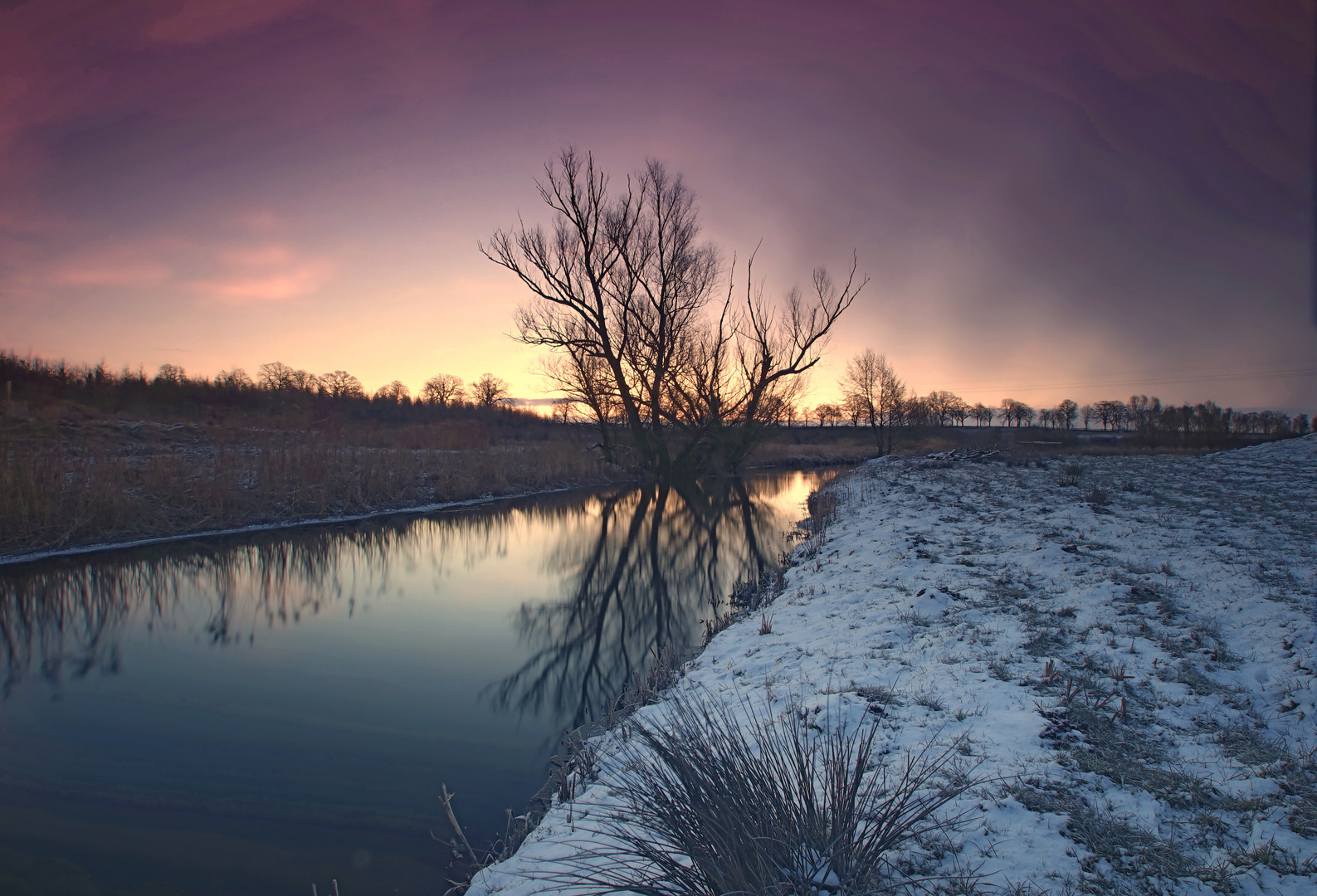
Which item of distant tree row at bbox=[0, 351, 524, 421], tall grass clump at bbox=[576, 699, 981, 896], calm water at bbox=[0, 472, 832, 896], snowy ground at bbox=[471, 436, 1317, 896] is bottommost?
calm water at bbox=[0, 472, 832, 896]

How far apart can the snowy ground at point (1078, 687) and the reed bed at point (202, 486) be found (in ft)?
35.3

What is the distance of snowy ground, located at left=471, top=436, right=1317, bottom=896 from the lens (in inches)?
79.6

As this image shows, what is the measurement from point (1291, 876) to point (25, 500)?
45.7 ft

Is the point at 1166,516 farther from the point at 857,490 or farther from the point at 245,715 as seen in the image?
the point at 245,715

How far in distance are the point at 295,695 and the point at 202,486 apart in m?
9.14

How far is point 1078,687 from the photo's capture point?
3.20 m

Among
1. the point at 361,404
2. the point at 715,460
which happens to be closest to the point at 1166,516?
the point at 715,460

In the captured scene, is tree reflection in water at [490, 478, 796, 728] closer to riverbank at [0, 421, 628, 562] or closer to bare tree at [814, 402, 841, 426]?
riverbank at [0, 421, 628, 562]

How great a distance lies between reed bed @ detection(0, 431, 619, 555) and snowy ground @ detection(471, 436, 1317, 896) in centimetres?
1077

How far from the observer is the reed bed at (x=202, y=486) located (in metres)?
9.16

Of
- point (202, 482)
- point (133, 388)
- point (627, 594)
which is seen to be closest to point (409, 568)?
point (627, 594)

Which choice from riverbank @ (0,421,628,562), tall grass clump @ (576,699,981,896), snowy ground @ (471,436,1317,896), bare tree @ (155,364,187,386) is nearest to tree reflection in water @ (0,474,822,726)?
riverbank @ (0,421,628,562)

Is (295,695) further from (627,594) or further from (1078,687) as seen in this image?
(1078,687)

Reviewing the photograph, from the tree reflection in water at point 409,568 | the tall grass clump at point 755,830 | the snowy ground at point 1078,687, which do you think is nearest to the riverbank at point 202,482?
the tree reflection in water at point 409,568
